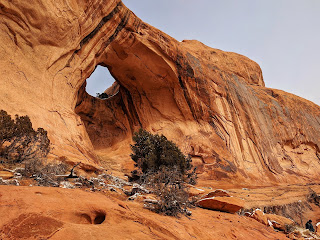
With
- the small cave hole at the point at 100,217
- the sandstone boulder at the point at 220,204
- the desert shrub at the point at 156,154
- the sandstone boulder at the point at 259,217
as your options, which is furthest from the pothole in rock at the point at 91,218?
the desert shrub at the point at 156,154

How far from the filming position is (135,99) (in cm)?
2109

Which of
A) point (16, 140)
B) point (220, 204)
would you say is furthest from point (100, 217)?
point (16, 140)

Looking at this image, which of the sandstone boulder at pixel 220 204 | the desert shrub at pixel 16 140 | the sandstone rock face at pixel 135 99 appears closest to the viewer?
the desert shrub at pixel 16 140

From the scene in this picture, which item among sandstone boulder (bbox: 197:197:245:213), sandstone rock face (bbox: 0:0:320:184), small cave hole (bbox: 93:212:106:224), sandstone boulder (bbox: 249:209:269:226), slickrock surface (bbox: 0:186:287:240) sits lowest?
sandstone boulder (bbox: 249:209:269:226)

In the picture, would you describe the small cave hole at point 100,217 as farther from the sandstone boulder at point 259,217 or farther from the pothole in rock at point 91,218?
the sandstone boulder at point 259,217

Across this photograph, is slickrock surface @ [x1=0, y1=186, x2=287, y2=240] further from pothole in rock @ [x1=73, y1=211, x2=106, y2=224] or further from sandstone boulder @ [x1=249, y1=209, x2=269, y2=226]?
sandstone boulder @ [x1=249, y1=209, x2=269, y2=226]

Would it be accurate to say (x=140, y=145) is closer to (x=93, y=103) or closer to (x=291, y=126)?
(x=93, y=103)

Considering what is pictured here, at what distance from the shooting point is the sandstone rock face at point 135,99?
1031 centimetres

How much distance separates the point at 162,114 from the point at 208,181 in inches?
301

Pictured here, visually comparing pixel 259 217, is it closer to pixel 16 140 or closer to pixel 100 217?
pixel 100 217

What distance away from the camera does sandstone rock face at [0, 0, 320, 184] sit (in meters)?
10.3

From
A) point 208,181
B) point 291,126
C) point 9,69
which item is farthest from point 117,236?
point 291,126

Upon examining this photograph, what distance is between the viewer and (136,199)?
16.6ft

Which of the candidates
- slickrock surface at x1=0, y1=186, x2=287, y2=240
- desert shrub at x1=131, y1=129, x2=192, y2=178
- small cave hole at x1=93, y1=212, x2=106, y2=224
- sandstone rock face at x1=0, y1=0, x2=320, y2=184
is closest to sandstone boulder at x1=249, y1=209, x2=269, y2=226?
desert shrub at x1=131, y1=129, x2=192, y2=178
